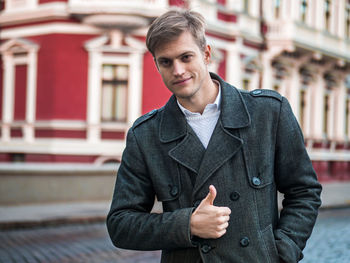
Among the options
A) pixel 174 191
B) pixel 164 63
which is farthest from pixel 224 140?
pixel 164 63

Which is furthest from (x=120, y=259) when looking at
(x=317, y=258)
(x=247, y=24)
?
(x=247, y=24)

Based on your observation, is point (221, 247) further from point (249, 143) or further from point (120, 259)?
point (120, 259)

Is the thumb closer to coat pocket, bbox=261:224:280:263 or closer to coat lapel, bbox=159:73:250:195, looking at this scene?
coat lapel, bbox=159:73:250:195

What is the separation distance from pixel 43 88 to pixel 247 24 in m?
7.50

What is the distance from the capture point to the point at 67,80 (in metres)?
16.3

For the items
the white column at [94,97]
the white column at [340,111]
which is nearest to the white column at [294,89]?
the white column at [340,111]

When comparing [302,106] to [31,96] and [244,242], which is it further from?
[244,242]

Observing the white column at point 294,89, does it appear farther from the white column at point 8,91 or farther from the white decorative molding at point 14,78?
the white column at point 8,91

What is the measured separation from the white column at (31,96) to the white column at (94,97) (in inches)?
65.4

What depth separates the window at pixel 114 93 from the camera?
1648cm

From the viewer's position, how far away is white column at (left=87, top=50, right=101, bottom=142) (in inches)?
640

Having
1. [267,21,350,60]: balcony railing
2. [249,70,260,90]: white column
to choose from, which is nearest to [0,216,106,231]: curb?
[249,70,260,90]: white column

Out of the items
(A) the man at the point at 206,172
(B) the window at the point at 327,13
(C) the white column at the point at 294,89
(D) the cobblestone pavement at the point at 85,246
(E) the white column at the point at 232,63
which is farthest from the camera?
(B) the window at the point at 327,13

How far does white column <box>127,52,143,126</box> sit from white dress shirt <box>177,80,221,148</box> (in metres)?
14.2
